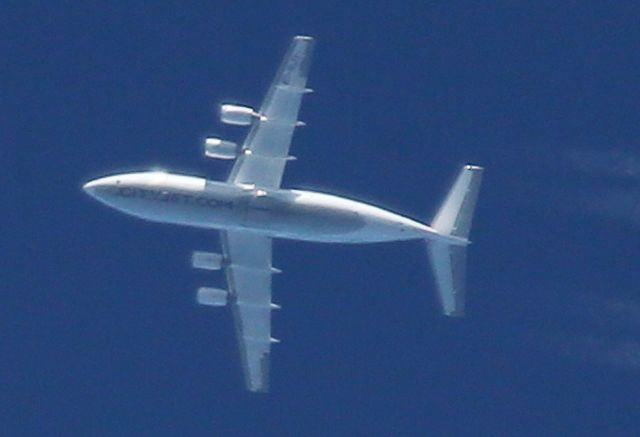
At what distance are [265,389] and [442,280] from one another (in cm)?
1495

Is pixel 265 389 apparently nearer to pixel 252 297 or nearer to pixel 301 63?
pixel 252 297

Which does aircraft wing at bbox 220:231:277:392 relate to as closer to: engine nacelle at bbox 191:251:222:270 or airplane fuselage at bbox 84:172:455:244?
engine nacelle at bbox 191:251:222:270

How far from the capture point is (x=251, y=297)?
194375 mm

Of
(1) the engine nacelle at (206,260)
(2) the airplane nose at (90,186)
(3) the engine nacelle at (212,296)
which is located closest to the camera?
(2) the airplane nose at (90,186)

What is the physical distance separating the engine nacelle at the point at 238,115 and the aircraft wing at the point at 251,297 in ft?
24.8

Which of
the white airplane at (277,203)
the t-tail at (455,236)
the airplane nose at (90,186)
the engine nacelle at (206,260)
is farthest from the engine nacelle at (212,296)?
the t-tail at (455,236)

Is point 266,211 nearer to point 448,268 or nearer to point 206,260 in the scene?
point 206,260

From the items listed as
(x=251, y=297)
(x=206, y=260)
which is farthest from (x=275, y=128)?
(x=251, y=297)

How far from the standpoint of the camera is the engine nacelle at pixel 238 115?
618 feet

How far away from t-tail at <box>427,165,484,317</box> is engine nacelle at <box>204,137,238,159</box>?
12.8m

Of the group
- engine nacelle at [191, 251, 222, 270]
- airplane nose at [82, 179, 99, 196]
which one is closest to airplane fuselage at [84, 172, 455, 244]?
airplane nose at [82, 179, 99, 196]

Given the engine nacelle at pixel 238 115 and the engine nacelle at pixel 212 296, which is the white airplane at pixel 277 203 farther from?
the engine nacelle at pixel 212 296

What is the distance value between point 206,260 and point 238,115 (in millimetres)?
9612

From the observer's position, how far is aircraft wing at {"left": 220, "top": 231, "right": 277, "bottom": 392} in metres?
193
